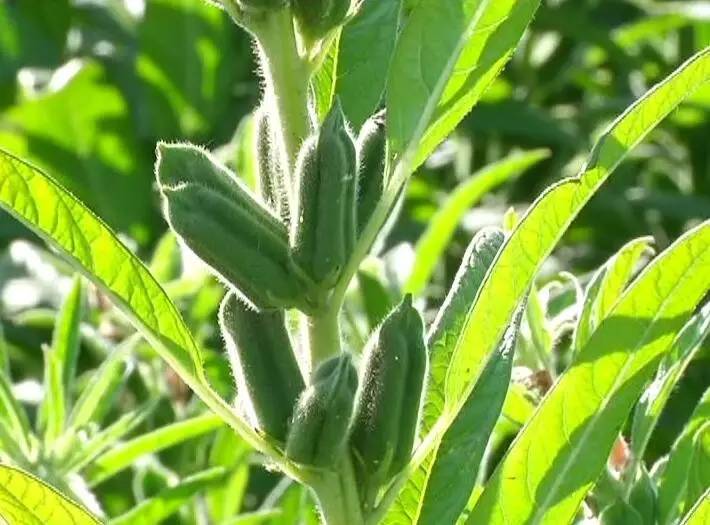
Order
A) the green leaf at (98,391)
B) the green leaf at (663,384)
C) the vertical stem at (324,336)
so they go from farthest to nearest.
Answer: the green leaf at (98,391)
the green leaf at (663,384)
the vertical stem at (324,336)

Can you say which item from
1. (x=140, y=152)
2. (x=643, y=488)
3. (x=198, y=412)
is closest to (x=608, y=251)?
(x=140, y=152)

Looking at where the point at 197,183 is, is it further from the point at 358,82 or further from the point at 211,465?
the point at 211,465

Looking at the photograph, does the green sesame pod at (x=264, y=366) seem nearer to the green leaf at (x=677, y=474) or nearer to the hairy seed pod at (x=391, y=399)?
the hairy seed pod at (x=391, y=399)

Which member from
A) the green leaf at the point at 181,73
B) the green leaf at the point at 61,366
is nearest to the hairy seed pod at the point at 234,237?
the green leaf at the point at 61,366

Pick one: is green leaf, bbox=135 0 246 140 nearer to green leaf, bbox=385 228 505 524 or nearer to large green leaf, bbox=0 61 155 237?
large green leaf, bbox=0 61 155 237

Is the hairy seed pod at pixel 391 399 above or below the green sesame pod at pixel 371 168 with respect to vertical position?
below

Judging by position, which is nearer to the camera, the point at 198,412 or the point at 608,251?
the point at 198,412

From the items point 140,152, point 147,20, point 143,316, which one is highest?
point 147,20
